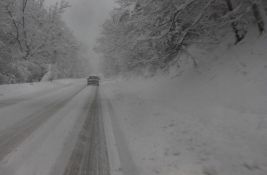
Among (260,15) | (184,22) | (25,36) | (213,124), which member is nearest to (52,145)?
(213,124)

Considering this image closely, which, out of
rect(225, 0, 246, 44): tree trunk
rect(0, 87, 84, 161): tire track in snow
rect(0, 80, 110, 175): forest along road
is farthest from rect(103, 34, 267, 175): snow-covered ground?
rect(0, 87, 84, 161): tire track in snow

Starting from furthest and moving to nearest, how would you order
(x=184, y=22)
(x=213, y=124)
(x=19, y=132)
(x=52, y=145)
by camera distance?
(x=184, y=22) → (x=213, y=124) → (x=19, y=132) → (x=52, y=145)

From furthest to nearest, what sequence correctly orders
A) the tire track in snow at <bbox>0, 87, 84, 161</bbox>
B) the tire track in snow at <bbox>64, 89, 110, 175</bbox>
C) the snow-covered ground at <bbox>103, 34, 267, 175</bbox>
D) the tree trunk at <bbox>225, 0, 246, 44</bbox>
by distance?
the tree trunk at <bbox>225, 0, 246, 44</bbox>
the tire track in snow at <bbox>0, 87, 84, 161</bbox>
the snow-covered ground at <bbox>103, 34, 267, 175</bbox>
the tire track in snow at <bbox>64, 89, 110, 175</bbox>

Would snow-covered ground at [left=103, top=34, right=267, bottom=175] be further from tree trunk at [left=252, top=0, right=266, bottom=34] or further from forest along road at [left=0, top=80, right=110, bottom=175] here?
forest along road at [left=0, top=80, right=110, bottom=175]

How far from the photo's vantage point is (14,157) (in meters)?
4.87

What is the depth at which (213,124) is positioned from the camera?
7.11 m

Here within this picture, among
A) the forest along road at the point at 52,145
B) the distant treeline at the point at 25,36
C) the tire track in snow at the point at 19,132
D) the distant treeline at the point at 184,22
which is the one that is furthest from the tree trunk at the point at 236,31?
the distant treeline at the point at 25,36

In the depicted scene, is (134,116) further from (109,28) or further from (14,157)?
(109,28)

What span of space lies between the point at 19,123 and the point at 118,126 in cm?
321

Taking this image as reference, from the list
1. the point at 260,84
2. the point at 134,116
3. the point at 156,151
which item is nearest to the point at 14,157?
the point at 156,151

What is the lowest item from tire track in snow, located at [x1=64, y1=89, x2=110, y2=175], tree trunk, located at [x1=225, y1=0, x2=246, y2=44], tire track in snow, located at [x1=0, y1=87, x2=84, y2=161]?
tire track in snow, located at [x1=64, y1=89, x2=110, y2=175]

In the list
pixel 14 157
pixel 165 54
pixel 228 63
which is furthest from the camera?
pixel 165 54

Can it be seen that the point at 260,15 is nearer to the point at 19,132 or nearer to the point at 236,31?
the point at 236,31

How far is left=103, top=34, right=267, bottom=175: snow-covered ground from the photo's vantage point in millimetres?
4609
